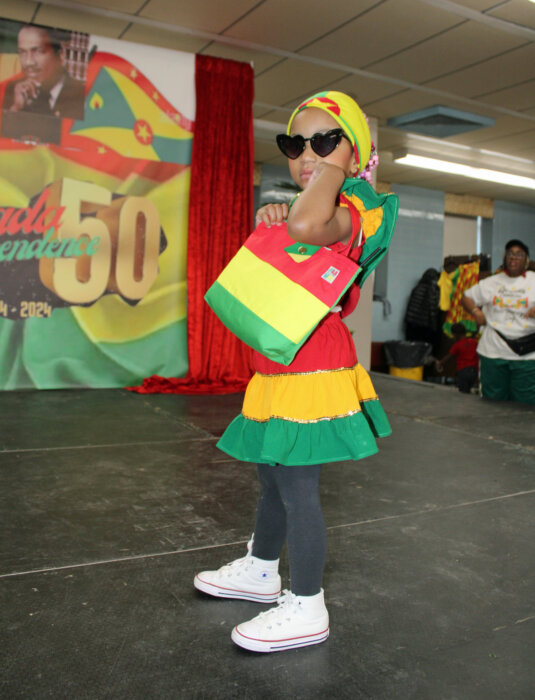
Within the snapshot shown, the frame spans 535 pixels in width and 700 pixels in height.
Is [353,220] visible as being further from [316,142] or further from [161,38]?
[161,38]

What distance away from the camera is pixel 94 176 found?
451cm

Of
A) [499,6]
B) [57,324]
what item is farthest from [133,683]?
[499,6]

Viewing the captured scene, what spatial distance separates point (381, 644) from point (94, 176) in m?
4.00

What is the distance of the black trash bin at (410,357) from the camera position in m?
8.73

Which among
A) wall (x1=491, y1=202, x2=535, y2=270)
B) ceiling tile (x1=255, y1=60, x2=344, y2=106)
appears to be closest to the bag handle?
ceiling tile (x1=255, y1=60, x2=344, y2=106)

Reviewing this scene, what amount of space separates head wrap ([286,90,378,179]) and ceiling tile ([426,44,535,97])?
4.19 meters

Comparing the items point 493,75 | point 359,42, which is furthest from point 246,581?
point 493,75

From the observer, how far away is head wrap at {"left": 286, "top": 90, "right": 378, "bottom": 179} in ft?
3.93

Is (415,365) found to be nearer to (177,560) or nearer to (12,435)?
(12,435)

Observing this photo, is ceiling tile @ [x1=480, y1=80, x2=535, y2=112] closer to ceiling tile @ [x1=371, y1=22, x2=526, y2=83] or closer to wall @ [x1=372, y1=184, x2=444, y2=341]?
ceiling tile @ [x1=371, y1=22, x2=526, y2=83]

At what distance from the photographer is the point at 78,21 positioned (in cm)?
453

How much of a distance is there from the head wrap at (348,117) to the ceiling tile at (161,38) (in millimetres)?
3895

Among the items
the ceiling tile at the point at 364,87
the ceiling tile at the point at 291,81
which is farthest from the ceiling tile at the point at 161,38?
the ceiling tile at the point at 364,87

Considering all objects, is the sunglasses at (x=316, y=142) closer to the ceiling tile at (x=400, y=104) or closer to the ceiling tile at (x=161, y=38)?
the ceiling tile at (x=161, y=38)
